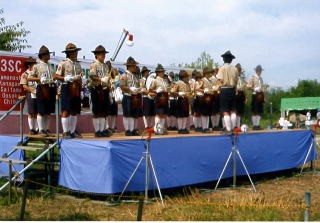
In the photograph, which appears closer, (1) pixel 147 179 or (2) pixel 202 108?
(1) pixel 147 179

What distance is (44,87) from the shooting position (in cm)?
935

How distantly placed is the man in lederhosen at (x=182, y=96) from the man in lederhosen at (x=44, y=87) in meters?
3.22

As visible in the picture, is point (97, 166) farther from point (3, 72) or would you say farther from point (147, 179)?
point (3, 72)

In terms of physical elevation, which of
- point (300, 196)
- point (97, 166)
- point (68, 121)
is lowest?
point (300, 196)

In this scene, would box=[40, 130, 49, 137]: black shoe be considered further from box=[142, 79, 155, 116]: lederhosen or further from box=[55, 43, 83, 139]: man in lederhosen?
box=[142, 79, 155, 116]: lederhosen

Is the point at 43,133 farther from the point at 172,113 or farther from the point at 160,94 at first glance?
the point at 172,113

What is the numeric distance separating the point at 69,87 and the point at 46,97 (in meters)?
0.79

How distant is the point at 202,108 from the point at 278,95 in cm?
3606

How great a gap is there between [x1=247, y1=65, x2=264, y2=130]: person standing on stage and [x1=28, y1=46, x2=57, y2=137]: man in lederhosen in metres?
5.43

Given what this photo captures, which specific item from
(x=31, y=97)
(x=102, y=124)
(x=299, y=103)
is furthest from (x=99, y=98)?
(x=299, y=103)

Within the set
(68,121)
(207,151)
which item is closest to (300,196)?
(207,151)

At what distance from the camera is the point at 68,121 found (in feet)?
29.0

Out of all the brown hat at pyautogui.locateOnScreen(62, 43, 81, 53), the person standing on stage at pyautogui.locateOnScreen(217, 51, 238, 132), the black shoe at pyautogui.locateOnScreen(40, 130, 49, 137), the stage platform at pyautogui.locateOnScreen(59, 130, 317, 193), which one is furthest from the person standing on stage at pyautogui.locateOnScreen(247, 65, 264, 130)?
the black shoe at pyautogui.locateOnScreen(40, 130, 49, 137)

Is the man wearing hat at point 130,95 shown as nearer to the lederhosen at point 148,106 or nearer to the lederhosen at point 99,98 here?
the lederhosen at point 99,98
